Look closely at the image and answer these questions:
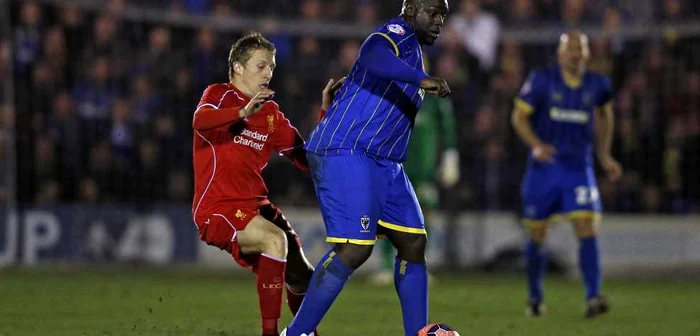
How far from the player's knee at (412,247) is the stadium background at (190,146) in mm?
8930

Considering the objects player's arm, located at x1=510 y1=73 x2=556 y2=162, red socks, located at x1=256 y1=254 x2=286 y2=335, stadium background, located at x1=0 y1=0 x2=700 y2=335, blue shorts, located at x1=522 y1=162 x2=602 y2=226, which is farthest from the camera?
stadium background, located at x1=0 y1=0 x2=700 y2=335

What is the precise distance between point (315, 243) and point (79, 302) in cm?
575

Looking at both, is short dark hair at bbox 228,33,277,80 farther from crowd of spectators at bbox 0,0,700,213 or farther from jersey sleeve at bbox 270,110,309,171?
crowd of spectators at bbox 0,0,700,213

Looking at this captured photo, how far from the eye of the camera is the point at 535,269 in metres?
10.6

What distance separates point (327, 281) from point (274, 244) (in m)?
0.59

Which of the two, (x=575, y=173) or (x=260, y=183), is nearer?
(x=260, y=183)

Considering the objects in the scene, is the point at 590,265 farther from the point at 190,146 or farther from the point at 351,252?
the point at 190,146

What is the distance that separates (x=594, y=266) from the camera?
1025 cm

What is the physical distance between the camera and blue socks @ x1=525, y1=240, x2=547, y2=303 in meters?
10.4

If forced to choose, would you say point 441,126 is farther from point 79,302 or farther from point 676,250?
point 79,302

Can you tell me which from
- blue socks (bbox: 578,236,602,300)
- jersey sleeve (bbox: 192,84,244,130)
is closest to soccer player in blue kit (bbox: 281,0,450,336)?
jersey sleeve (bbox: 192,84,244,130)

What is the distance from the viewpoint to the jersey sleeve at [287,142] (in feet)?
25.1

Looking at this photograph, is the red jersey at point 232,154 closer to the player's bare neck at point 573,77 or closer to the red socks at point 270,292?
the red socks at point 270,292

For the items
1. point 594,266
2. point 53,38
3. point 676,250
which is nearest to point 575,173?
point 594,266
